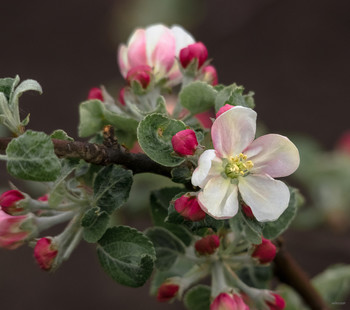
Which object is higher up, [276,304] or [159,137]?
[159,137]

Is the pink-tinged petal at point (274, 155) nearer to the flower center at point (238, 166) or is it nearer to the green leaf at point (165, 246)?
the flower center at point (238, 166)

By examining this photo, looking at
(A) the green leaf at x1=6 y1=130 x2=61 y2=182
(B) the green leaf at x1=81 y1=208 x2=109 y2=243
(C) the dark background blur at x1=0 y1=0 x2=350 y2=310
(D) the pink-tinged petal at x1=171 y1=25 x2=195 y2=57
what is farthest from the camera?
(C) the dark background blur at x1=0 y1=0 x2=350 y2=310

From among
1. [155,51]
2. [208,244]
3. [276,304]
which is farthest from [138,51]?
[276,304]

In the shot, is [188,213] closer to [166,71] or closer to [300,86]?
[166,71]

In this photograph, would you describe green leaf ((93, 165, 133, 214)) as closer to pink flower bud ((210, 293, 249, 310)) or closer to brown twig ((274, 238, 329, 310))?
pink flower bud ((210, 293, 249, 310))

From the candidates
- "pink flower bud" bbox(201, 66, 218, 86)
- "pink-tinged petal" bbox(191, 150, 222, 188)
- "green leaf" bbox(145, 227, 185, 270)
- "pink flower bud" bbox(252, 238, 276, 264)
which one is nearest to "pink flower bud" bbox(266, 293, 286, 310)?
"pink flower bud" bbox(252, 238, 276, 264)

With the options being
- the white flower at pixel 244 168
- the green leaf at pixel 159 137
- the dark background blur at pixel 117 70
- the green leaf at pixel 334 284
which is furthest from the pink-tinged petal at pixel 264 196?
the dark background blur at pixel 117 70

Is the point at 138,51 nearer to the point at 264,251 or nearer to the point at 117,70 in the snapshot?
the point at 264,251
